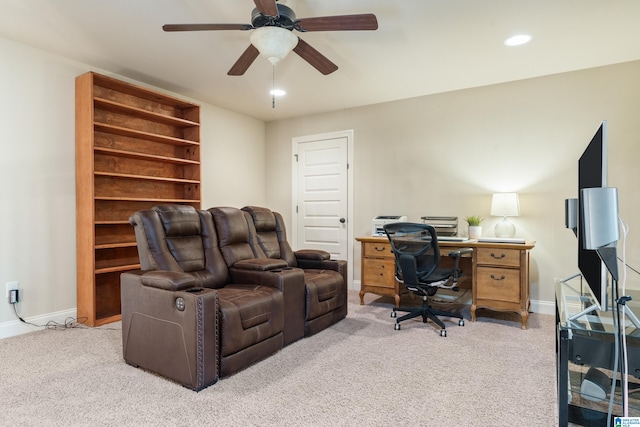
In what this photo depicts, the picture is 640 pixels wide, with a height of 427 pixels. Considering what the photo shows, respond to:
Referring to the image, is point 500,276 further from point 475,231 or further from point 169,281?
point 169,281

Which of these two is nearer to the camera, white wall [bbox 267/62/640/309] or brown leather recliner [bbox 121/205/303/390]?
brown leather recliner [bbox 121/205/303/390]

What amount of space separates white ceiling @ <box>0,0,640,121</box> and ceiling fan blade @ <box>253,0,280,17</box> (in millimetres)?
468

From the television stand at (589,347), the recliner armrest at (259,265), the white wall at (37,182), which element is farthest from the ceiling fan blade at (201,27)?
the television stand at (589,347)

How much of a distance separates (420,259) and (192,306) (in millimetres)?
1988

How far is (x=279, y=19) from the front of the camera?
2205 millimetres

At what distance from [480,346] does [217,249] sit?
2.22m

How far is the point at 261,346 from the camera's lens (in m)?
2.47

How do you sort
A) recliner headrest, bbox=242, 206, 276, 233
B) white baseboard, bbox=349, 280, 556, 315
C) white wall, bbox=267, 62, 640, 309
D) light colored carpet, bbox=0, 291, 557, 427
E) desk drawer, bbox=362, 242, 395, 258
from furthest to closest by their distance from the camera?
desk drawer, bbox=362, 242, 395, 258
white baseboard, bbox=349, 280, 556, 315
recliner headrest, bbox=242, 206, 276, 233
white wall, bbox=267, 62, 640, 309
light colored carpet, bbox=0, 291, 557, 427

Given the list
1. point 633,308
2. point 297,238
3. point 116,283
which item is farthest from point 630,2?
point 116,283

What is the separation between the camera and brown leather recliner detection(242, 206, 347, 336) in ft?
9.95

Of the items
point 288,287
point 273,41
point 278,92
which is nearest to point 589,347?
point 288,287

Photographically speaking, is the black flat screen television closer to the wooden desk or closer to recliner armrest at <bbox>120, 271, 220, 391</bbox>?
the wooden desk

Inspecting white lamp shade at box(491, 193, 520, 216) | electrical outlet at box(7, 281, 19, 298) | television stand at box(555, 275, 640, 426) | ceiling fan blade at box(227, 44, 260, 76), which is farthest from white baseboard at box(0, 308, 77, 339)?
white lamp shade at box(491, 193, 520, 216)

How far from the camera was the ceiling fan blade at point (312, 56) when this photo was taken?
251 cm
